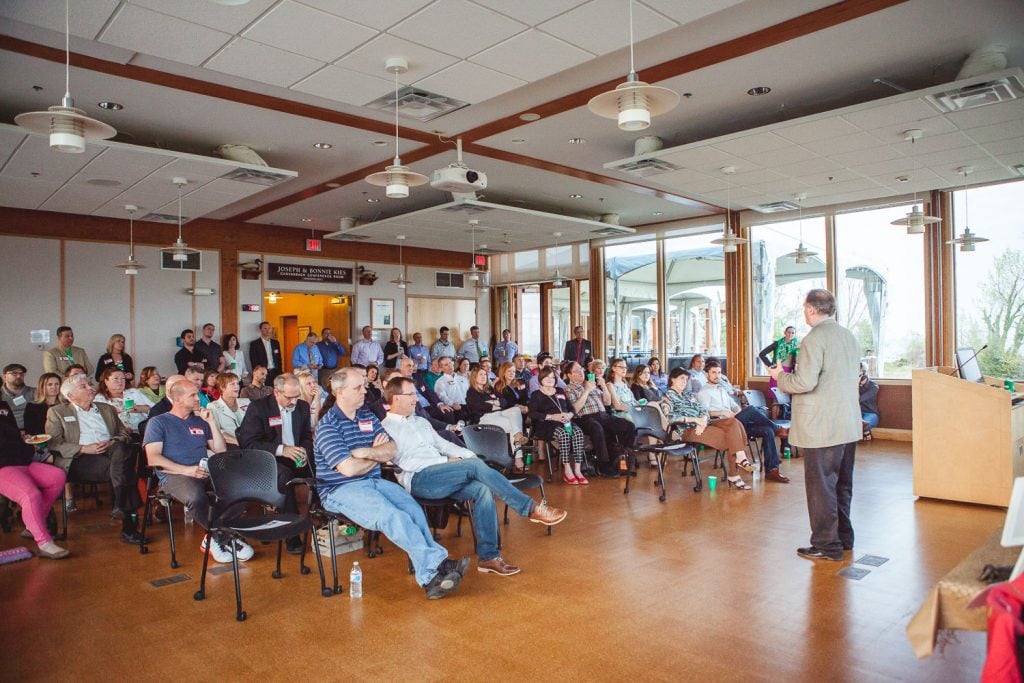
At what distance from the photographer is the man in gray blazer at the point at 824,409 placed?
4.25 meters

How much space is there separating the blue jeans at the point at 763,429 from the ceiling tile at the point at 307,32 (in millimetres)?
5426

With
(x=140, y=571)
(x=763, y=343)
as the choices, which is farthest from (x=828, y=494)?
(x=763, y=343)

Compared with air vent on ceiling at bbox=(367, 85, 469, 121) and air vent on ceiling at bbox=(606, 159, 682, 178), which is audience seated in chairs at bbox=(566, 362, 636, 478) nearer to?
air vent on ceiling at bbox=(606, 159, 682, 178)

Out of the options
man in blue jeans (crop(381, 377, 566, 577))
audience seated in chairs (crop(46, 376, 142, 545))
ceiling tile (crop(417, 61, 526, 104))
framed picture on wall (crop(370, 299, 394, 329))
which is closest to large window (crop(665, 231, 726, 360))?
framed picture on wall (crop(370, 299, 394, 329))

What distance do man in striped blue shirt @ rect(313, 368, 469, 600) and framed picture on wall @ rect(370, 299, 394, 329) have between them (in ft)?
31.6

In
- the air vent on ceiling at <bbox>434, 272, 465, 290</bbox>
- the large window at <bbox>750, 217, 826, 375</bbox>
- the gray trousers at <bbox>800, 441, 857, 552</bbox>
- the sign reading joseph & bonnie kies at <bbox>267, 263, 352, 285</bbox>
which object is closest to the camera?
the gray trousers at <bbox>800, 441, 857, 552</bbox>

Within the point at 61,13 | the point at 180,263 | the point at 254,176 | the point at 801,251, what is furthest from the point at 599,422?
the point at 180,263

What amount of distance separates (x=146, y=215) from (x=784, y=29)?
8678mm

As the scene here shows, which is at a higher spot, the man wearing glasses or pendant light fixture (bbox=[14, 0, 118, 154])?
pendant light fixture (bbox=[14, 0, 118, 154])

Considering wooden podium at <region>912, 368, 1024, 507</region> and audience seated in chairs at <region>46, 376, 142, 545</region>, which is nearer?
audience seated in chairs at <region>46, 376, 142, 545</region>

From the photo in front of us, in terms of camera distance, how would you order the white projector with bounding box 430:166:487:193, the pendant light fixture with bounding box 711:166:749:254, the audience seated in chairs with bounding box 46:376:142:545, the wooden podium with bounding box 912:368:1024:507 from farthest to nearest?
the pendant light fixture with bounding box 711:166:749:254 < the white projector with bounding box 430:166:487:193 < the wooden podium with bounding box 912:368:1024:507 < the audience seated in chairs with bounding box 46:376:142:545

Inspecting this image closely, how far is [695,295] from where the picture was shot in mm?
12516

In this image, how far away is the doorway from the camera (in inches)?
534

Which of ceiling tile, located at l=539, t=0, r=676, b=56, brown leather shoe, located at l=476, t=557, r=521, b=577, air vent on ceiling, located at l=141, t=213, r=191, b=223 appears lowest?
brown leather shoe, located at l=476, t=557, r=521, b=577
